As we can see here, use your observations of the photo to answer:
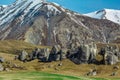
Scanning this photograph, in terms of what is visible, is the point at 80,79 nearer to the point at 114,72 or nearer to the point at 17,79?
the point at 17,79

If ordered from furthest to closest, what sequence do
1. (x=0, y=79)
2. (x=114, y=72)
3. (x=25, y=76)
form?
(x=114, y=72), (x=25, y=76), (x=0, y=79)

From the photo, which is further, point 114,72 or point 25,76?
point 114,72

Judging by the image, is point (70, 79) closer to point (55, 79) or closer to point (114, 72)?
point (55, 79)

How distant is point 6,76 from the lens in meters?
51.4

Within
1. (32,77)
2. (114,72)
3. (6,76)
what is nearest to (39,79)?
(32,77)

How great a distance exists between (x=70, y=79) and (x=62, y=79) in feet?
4.64

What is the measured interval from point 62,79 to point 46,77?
2384 millimetres

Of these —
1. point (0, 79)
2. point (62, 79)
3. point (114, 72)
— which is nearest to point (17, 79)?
point (0, 79)

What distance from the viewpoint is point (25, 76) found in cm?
5166

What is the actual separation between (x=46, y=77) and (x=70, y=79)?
10.9 feet

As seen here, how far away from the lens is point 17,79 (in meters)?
49.1

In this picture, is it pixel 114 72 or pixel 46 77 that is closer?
pixel 46 77

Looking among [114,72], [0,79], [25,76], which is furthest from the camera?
[114,72]

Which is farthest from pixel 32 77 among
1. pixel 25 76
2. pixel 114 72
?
pixel 114 72
